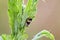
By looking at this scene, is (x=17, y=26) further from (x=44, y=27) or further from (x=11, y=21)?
(x=44, y=27)

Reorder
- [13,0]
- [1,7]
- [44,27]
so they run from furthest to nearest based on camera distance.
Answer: [44,27] < [1,7] < [13,0]

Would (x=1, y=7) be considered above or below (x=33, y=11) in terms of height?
above

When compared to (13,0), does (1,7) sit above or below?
above

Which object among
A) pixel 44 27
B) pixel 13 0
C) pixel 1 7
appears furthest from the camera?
pixel 44 27

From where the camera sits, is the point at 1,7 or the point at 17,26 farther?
the point at 1,7

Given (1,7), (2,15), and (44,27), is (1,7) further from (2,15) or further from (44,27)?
(44,27)

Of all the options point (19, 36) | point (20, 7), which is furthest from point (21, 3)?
point (19, 36)

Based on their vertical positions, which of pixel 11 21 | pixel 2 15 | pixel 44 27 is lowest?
pixel 44 27

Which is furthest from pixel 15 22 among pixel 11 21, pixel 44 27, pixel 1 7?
pixel 44 27

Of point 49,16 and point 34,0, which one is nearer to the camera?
point 34,0
